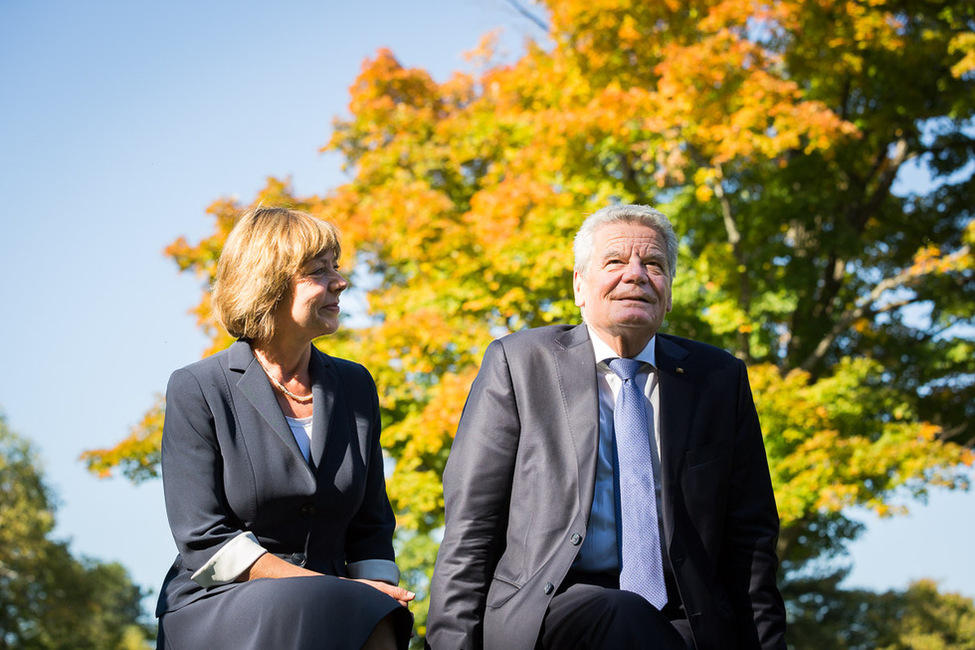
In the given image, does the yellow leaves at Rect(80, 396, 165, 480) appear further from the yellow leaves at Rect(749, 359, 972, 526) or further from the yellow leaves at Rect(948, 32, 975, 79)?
the yellow leaves at Rect(948, 32, 975, 79)

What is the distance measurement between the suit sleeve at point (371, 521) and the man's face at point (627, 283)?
31.5 inches

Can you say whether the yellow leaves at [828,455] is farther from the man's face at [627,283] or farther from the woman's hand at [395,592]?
the woman's hand at [395,592]

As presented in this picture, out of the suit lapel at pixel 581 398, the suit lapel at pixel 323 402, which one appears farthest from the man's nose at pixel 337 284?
the suit lapel at pixel 581 398

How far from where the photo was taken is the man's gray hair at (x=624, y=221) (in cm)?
303

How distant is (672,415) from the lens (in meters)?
2.92

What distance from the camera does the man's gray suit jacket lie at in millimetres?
2705

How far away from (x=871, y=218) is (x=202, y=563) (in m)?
12.4

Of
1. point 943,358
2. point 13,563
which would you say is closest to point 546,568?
point 943,358

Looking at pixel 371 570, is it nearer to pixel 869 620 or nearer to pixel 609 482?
pixel 609 482

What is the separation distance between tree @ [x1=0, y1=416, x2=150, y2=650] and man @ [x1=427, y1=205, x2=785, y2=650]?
2267 centimetres

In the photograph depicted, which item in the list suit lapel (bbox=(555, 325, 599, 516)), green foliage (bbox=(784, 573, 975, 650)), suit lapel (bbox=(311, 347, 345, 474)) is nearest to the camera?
suit lapel (bbox=(555, 325, 599, 516))

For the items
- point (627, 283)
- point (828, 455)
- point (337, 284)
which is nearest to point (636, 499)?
point (627, 283)

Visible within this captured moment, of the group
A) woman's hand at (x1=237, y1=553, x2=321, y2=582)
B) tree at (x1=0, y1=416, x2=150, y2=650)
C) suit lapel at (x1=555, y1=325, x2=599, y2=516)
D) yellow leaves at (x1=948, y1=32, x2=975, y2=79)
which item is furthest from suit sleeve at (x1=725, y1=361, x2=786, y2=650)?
tree at (x1=0, y1=416, x2=150, y2=650)

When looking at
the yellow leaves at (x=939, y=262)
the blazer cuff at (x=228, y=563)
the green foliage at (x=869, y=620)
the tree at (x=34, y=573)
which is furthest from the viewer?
the tree at (x=34, y=573)
